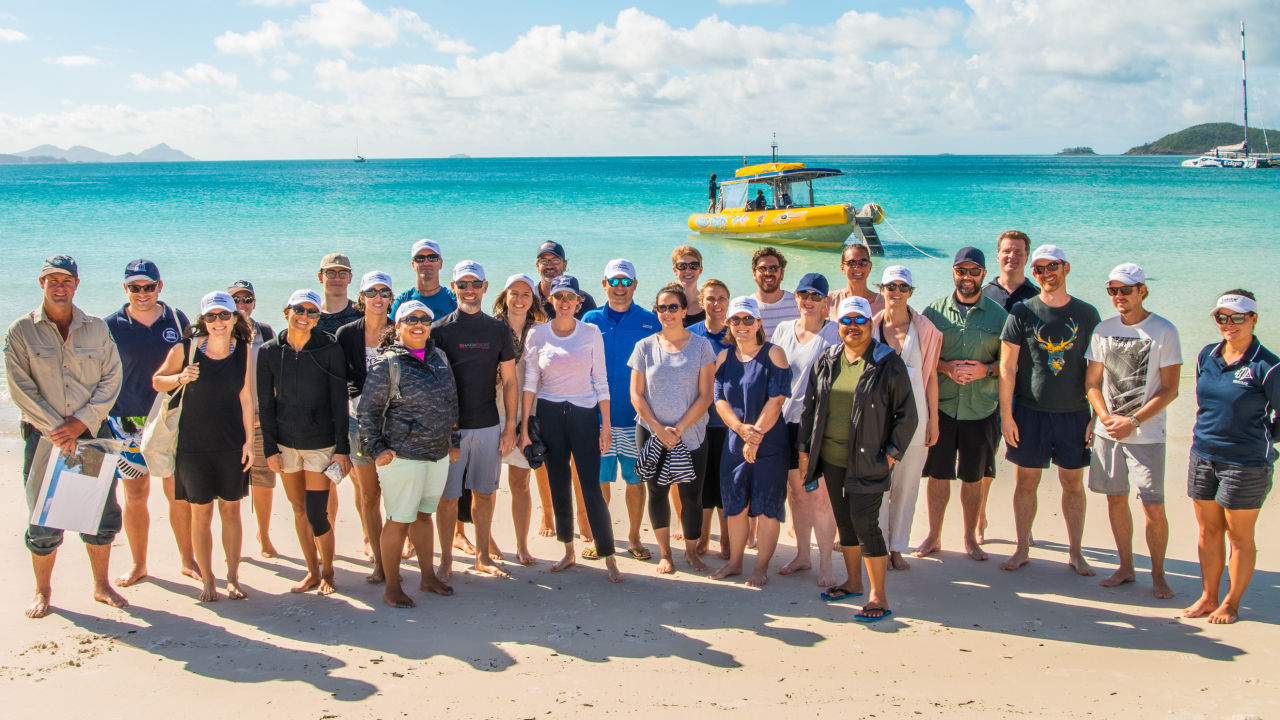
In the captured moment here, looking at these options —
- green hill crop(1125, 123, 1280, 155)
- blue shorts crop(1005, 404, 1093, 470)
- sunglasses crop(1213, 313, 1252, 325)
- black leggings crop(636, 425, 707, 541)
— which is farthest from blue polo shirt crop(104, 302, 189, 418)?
green hill crop(1125, 123, 1280, 155)

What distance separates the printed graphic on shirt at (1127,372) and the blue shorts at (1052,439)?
0.27 m

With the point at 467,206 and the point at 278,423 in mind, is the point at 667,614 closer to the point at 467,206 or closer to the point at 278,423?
the point at 278,423

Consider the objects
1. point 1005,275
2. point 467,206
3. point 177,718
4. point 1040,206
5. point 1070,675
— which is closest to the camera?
point 177,718

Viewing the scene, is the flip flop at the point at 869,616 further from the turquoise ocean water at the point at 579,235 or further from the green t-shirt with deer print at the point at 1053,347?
the turquoise ocean water at the point at 579,235

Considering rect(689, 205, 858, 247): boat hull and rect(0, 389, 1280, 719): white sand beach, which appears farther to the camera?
rect(689, 205, 858, 247): boat hull

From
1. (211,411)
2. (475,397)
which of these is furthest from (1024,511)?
(211,411)

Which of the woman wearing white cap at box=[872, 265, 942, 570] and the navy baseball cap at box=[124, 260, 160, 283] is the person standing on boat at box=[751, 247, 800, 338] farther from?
the navy baseball cap at box=[124, 260, 160, 283]

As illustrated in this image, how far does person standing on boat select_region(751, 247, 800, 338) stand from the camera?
5.05m

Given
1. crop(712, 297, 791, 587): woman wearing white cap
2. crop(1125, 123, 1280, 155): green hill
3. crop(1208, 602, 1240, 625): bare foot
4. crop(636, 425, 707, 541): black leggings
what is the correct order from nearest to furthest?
crop(1208, 602, 1240, 625): bare foot → crop(712, 297, 791, 587): woman wearing white cap → crop(636, 425, 707, 541): black leggings → crop(1125, 123, 1280, 155): green hill

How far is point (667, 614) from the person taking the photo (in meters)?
4.32

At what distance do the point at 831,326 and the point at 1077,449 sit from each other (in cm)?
159

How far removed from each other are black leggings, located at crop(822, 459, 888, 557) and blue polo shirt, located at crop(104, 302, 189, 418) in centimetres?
380

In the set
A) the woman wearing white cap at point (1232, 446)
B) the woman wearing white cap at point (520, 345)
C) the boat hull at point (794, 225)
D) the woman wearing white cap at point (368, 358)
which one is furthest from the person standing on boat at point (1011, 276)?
the boat hull at point (794, 225)

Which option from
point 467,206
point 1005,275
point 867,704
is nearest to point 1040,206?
point 467,206
